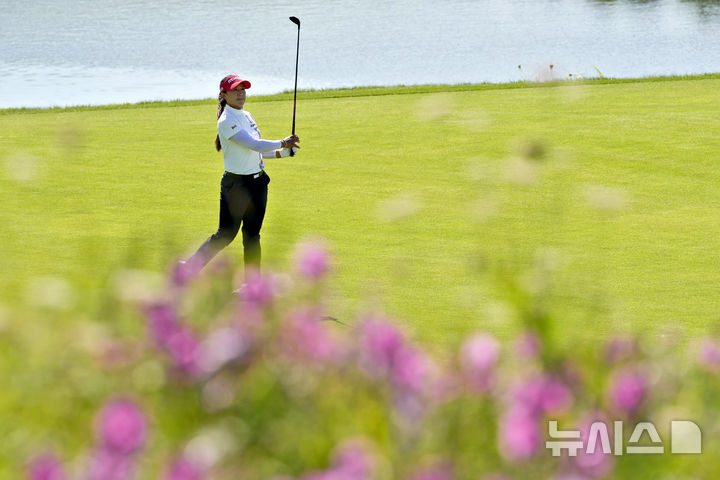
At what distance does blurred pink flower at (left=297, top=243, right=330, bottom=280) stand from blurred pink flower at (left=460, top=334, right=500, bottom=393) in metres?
0.88

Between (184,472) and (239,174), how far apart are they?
6457mm

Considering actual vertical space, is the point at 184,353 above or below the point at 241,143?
above

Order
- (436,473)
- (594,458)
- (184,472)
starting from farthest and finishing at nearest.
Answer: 1. (594,458)
2. (436,473)
3. (184,472)

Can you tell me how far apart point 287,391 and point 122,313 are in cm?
127

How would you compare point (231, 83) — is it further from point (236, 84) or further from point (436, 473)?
point (436, 473)

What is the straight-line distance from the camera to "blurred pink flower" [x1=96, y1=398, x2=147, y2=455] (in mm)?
2453

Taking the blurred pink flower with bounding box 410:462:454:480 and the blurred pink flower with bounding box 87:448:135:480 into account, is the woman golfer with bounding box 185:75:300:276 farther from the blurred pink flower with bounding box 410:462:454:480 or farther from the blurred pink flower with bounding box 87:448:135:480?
the blurred pink flower with bounding box 87:448:135:480

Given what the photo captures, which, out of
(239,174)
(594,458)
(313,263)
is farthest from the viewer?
(239,174)

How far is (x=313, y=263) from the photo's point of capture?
403 cm

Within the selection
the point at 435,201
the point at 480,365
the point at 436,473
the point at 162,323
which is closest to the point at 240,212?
the point at 435,201

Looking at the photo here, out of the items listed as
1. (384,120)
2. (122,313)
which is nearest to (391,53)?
(384,120)

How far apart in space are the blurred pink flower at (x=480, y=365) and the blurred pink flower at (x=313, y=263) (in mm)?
883

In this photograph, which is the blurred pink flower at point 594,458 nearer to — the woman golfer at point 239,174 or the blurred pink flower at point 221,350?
the blurred pink flower at point 221,350

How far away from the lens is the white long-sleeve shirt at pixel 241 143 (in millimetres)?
8500
